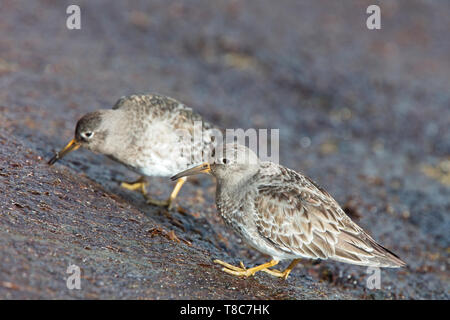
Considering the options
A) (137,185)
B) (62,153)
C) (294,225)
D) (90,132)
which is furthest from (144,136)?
(294,225)

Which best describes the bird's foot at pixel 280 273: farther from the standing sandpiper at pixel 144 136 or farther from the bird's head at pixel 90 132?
the bird's head at pixel 90 132

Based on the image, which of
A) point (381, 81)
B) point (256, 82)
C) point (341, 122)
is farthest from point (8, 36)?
point (381, 81)

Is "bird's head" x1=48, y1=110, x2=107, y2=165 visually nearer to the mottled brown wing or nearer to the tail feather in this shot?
the mottled brown wing

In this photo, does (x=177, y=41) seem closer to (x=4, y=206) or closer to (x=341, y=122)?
(x=341, y=122)

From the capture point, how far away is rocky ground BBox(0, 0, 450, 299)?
5812mm

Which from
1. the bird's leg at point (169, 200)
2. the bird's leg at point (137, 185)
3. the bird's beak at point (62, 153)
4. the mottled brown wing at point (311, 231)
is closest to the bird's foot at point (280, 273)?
the mottled brown wing at point (311, 231)

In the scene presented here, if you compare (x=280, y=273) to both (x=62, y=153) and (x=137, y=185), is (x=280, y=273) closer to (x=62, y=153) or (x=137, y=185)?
(x=137, y=185)

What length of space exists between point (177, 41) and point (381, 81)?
5.18m

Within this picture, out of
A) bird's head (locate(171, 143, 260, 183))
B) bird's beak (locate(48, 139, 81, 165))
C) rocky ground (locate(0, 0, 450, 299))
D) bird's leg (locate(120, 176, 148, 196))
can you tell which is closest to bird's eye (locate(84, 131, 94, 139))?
bird's beak (locate(48, 139, 81, 165))

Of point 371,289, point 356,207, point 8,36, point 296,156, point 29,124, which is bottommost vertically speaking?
point 371,289

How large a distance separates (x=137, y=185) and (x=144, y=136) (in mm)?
862

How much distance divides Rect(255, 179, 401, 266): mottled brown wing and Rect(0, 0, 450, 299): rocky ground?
0.51m

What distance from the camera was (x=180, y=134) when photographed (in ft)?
26.5

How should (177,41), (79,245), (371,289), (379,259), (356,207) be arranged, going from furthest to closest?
1. (177,41)
2. (356,207)
3. (371,289)
4. (379,259)
5. (79,245)
